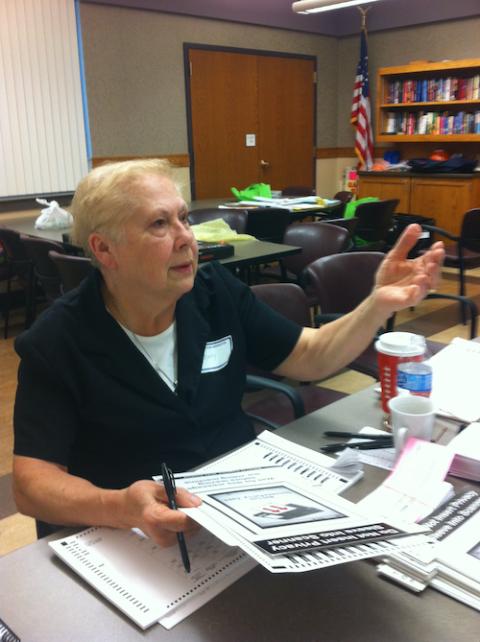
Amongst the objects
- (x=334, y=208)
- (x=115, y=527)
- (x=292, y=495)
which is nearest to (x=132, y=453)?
(x=115, y=527)

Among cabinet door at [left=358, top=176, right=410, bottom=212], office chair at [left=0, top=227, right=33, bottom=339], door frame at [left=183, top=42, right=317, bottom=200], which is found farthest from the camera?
cabinet door at [left=358, top=176, right=410, bottom=212]

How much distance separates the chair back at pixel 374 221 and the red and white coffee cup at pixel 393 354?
10.4 ft

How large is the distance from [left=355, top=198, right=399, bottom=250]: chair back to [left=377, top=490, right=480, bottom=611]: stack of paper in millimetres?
3587

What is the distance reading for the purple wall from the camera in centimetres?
629

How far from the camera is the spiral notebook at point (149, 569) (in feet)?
2.48

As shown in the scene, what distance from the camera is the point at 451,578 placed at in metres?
0.77

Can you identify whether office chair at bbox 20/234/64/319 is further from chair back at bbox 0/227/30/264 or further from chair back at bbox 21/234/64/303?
chair back at bbox 0/227/30/264

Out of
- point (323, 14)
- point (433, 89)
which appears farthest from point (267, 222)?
point (323, 14)

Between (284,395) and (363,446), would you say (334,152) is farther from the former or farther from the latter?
(363,446)

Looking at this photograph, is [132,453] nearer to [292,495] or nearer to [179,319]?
[179,319]

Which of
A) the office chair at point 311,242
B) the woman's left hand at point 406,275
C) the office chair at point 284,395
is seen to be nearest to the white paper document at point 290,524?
the woman's left hand at point 406,275

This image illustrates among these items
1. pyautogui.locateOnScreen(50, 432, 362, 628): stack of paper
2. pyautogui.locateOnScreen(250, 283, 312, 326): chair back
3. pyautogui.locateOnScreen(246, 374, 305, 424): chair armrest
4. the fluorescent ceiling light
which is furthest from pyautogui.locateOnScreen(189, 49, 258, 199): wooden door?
→ pyautogui.locateOnScreen(50, 432, 362, 628): stack of paper

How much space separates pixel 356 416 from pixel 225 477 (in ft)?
1.43

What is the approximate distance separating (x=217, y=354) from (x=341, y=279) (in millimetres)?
1338
